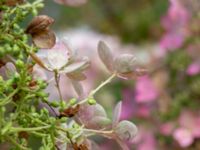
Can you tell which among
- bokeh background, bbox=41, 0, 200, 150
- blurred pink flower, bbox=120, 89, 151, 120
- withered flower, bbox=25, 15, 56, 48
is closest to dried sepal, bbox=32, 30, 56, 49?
withered flower, bbox=25, 15, 56, 48

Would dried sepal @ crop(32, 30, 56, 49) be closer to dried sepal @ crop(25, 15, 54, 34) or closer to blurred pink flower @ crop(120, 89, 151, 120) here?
dried sepal @ crop(25, 15, 54, 34)

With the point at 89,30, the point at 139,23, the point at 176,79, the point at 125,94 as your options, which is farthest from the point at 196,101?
the point at 89,30

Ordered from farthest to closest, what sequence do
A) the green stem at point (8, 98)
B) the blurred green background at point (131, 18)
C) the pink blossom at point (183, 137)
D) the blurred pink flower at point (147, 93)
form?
the blurred green background at point (131, 18)
the blurred pink flower at point (147, 93)
the pink blossom at point (183, 137)
the green stem at point (8, 98)

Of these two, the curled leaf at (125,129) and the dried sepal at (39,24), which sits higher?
the dried sepal at (39,24)

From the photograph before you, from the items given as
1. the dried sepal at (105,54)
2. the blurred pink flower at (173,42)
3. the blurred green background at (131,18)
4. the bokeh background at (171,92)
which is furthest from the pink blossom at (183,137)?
the dried sepal at (105,54)

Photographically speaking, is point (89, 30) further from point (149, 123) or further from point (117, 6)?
point (149, 123)

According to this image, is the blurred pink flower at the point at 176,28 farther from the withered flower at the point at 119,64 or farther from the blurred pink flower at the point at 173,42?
the withered flower at the point at 119,64

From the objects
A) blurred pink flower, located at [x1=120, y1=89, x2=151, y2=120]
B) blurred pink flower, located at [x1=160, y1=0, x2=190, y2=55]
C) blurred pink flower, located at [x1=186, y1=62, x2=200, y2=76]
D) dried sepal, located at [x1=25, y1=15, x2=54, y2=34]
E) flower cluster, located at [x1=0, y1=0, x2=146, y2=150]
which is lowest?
blurred pink flower, located at [x1=120, y1=89, x2=151, y2=120]

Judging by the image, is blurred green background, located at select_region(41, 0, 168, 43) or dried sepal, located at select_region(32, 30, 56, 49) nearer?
dried sepal, located at select_region(32, 30, 56, 49)
